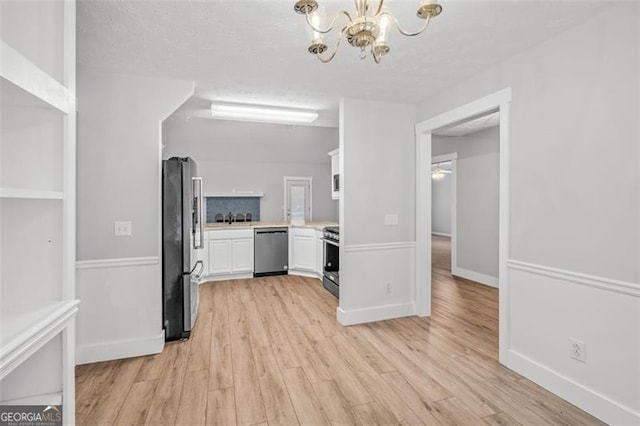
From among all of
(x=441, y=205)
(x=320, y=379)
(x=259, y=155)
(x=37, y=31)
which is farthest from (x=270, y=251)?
(x=441, y=205)

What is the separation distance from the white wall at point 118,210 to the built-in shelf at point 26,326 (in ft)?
4.96

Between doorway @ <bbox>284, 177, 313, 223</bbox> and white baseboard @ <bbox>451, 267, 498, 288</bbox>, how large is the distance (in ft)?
11.6

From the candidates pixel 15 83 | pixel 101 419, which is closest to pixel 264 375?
pixel 101 419

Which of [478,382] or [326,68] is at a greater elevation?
[326,68]

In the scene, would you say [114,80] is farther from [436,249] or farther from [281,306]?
[436,249]

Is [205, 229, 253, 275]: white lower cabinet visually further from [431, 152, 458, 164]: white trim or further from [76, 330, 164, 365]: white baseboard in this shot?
[431, 152, 458, 164]: white trim

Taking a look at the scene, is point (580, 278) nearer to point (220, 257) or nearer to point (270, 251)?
point (270, 251)

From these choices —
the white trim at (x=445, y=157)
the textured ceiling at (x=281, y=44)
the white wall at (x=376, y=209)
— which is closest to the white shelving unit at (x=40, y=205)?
the textured ceiling at (x=281, y=44)

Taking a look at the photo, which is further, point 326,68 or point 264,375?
point 326,68

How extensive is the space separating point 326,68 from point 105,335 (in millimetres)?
2957

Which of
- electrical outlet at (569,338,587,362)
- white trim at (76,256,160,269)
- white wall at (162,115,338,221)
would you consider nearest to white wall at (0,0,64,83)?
white trim at (76,256,160,269)

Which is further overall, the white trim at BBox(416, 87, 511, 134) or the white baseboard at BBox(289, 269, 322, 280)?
the white baseboard at BBox(289, 269, 322, 280)

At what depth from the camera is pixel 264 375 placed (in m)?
2.38
